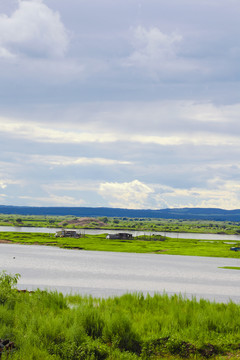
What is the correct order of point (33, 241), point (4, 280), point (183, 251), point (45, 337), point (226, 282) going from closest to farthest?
point (45, 337)
point (4, 280)
point (226, 282)
point (183, 251)
point (33, 241)

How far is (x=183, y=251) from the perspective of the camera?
10119 cm

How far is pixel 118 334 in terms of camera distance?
18734 mm

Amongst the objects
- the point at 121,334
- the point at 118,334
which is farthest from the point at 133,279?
the point at 121,334

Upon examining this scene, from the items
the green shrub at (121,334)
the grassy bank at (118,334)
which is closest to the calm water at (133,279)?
the grassy bank at (118,334)

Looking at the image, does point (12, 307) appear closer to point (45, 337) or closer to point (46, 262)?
point (45, 337)

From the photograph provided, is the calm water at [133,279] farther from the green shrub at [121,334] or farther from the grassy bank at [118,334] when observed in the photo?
the green shrub at [121,334]

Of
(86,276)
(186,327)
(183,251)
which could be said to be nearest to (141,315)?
(186,327)

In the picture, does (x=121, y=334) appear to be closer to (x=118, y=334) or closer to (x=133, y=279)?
(x=118, y=334)

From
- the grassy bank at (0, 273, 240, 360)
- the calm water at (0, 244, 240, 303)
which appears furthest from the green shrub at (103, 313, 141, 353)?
the calm water at (0, 244, 240, 303)

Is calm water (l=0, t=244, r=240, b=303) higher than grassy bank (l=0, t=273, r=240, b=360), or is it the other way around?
grassy bank (l=0, t=273, r=240, b=360)

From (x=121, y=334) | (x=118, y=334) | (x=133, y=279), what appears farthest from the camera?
(x=133, y=279)

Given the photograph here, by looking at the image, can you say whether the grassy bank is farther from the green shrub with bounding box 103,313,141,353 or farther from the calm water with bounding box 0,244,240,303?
the calm water with bounding box 0,244,240,303

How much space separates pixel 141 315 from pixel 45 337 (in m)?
7.92

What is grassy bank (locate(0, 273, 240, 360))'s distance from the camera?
1652cm
